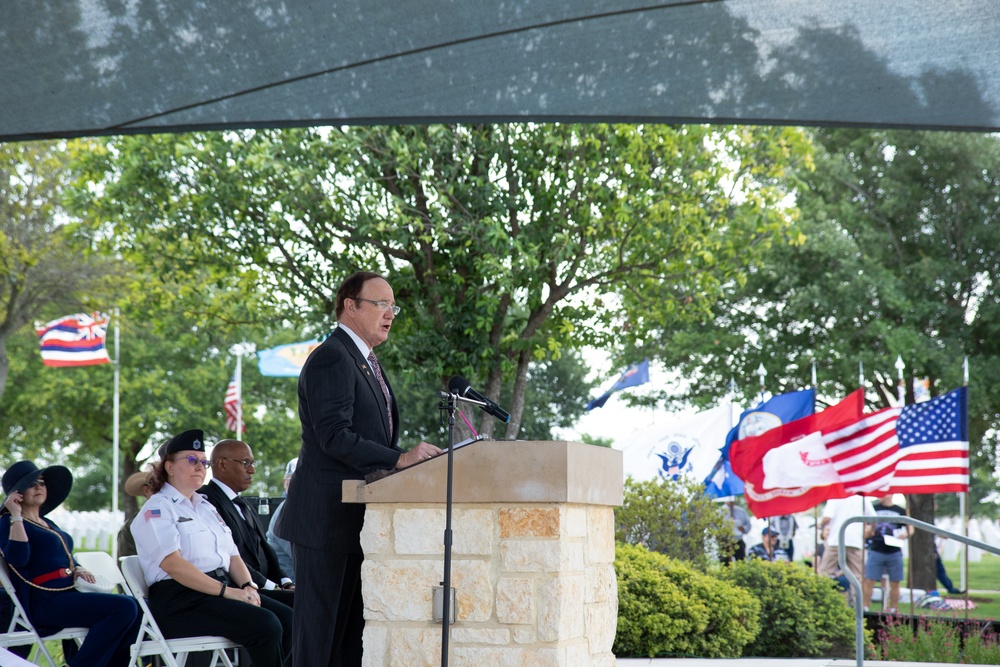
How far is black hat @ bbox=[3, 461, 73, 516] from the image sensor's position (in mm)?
6680

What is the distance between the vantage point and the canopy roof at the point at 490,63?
5125 mm

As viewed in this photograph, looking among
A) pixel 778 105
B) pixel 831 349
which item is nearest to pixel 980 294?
pixel 831 349

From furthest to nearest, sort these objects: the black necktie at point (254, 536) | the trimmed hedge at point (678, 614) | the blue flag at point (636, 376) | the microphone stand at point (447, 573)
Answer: the blue flag at point (636, 376)
the trimmed hedge at point (678, 614)
the black necktie at point (254, 536)
the microphone stand at point (447, 573)

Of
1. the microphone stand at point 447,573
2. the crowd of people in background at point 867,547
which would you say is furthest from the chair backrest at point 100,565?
the crowd of people in background at point 867,547

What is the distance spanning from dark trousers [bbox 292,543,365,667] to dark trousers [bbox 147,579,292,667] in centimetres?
151

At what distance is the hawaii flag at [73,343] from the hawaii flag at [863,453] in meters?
16.8

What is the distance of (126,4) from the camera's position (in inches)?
198

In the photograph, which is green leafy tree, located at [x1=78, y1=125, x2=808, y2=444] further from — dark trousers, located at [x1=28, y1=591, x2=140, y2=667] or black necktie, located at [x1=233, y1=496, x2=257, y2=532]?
dark trousers, located at [x1=28, y1=591, x2=140, y2=667]

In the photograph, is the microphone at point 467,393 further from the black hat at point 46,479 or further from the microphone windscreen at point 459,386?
the black hat at point 46,479

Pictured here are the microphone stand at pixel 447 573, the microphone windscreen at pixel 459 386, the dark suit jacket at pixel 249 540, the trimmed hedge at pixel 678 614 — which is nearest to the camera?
the microphone stand at pixel 447 573

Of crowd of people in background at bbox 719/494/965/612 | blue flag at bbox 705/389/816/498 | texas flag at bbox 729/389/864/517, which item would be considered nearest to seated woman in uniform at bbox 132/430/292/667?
crowd of people in background at bbox 719/494/965/612

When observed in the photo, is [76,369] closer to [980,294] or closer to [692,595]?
[980,294]

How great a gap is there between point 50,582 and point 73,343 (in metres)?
20.2

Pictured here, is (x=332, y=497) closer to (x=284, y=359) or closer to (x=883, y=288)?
(x=883, y=288)
